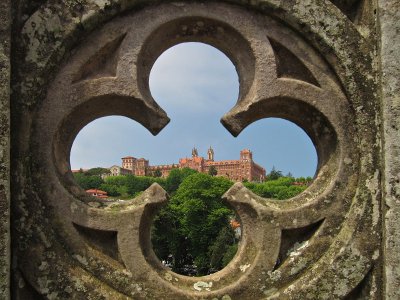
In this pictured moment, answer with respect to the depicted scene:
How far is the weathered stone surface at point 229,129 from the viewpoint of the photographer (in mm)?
3332

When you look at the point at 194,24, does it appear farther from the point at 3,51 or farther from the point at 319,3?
the point at 3,51

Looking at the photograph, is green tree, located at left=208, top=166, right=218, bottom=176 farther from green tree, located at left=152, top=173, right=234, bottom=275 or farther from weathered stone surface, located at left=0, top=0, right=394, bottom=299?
weathered stone surface, located at left=0, top=0, right=394, bottom=299

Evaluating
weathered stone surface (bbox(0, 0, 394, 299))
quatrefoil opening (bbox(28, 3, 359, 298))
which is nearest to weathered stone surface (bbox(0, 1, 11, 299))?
weathered stone surface (bbox(0, 0, 394, 299))

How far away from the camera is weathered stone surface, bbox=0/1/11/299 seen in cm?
305

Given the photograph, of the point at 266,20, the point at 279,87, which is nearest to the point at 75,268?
the point at 279,87

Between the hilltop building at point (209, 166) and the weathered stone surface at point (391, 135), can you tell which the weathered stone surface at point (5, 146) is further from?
the hilltop building at point (209, 166)

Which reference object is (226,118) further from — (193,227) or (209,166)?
(209,166)

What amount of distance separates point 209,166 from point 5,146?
107614 millimetres

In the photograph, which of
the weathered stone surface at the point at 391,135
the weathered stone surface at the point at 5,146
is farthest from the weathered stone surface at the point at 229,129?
the weathered stone surface at the point at 5,146

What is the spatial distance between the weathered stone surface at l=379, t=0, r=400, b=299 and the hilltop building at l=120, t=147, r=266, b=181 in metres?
96.7

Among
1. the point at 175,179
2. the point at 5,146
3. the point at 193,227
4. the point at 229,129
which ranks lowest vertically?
the point at 193,227

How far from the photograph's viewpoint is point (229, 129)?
3699 millimetres

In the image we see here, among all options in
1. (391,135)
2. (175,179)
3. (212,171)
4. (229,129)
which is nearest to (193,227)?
(229,129)

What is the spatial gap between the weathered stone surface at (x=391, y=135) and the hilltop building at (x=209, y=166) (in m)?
96.7
